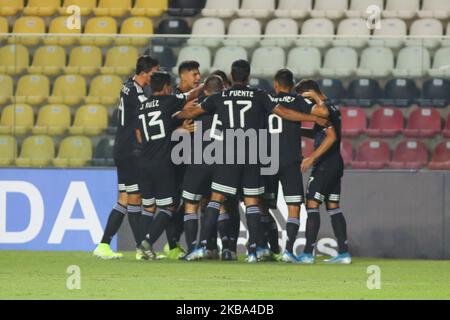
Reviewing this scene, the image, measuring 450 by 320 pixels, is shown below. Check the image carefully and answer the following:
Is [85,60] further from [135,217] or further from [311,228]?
[311,228]

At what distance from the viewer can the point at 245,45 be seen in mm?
15688

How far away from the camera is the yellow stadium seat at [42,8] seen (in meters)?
18.8

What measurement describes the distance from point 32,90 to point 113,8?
3213mm

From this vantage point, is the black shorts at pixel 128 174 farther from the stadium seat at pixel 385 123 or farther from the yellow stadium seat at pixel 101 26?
the yellow stadium seat at pixel 101 26

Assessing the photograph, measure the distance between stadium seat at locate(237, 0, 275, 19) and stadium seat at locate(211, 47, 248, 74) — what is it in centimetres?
297

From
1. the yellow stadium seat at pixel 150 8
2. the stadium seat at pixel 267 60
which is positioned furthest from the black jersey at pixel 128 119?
the yellow stadium seat at pixel 150 8

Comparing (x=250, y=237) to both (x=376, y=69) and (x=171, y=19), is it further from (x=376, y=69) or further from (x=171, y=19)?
(x=171, y=19)

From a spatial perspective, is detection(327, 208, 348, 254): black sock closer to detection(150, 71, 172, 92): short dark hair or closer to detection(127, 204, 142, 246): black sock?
detection(127, 204, 142, 246): black sock

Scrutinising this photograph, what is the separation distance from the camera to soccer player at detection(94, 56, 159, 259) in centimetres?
1386

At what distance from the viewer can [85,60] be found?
1593cm

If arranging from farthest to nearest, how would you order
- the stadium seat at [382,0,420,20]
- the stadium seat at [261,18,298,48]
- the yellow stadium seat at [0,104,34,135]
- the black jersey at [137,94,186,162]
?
the stadium seat at [382,0,420,20] → the stadium seat at [261,18,298,48] → the yellow stadium seat at [0,104,34,135] → the black jersey at [137,94,186,162]

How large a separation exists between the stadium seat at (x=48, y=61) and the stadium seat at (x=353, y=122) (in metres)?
3.55

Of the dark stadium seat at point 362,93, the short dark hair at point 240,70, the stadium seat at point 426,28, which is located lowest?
the dark stadium seat at point 362,93

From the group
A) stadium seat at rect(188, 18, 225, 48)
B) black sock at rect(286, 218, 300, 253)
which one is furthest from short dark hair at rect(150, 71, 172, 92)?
stadium seat at rect(188, 18, 225, 48)
